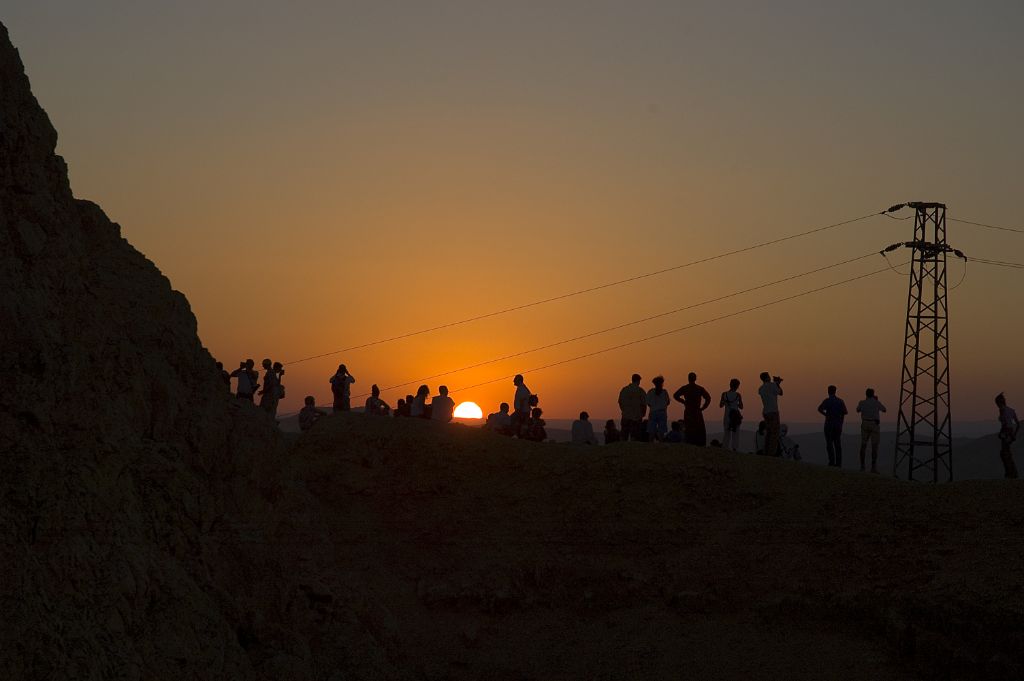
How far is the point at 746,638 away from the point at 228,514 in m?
8.88

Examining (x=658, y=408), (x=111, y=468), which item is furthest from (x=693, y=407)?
(x=111, y=468)

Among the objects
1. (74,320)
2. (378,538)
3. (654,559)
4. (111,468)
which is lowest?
(654,559)

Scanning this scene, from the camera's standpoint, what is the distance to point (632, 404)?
23.7 metres

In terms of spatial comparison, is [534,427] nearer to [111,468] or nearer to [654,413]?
[654,413]

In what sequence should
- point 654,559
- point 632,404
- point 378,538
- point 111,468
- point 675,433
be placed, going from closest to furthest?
point 111,468 → point 654,559 → point 378,538 → point 632,404 → point 675,433

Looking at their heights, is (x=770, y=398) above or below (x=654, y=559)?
above

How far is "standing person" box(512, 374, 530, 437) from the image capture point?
25.5 meters

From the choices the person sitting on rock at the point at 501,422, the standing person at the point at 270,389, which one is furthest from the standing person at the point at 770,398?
the standing person at the point at 270,389

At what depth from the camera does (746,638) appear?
18.4 m

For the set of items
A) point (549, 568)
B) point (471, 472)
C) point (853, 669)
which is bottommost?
point (853, 669)

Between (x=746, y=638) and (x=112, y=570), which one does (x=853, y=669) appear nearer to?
(x=746, y=638)

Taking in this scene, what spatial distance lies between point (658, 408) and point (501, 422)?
4.37 meters

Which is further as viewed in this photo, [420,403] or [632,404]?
[420,403]

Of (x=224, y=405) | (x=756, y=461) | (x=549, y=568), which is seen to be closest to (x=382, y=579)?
(x=549, y=568)
